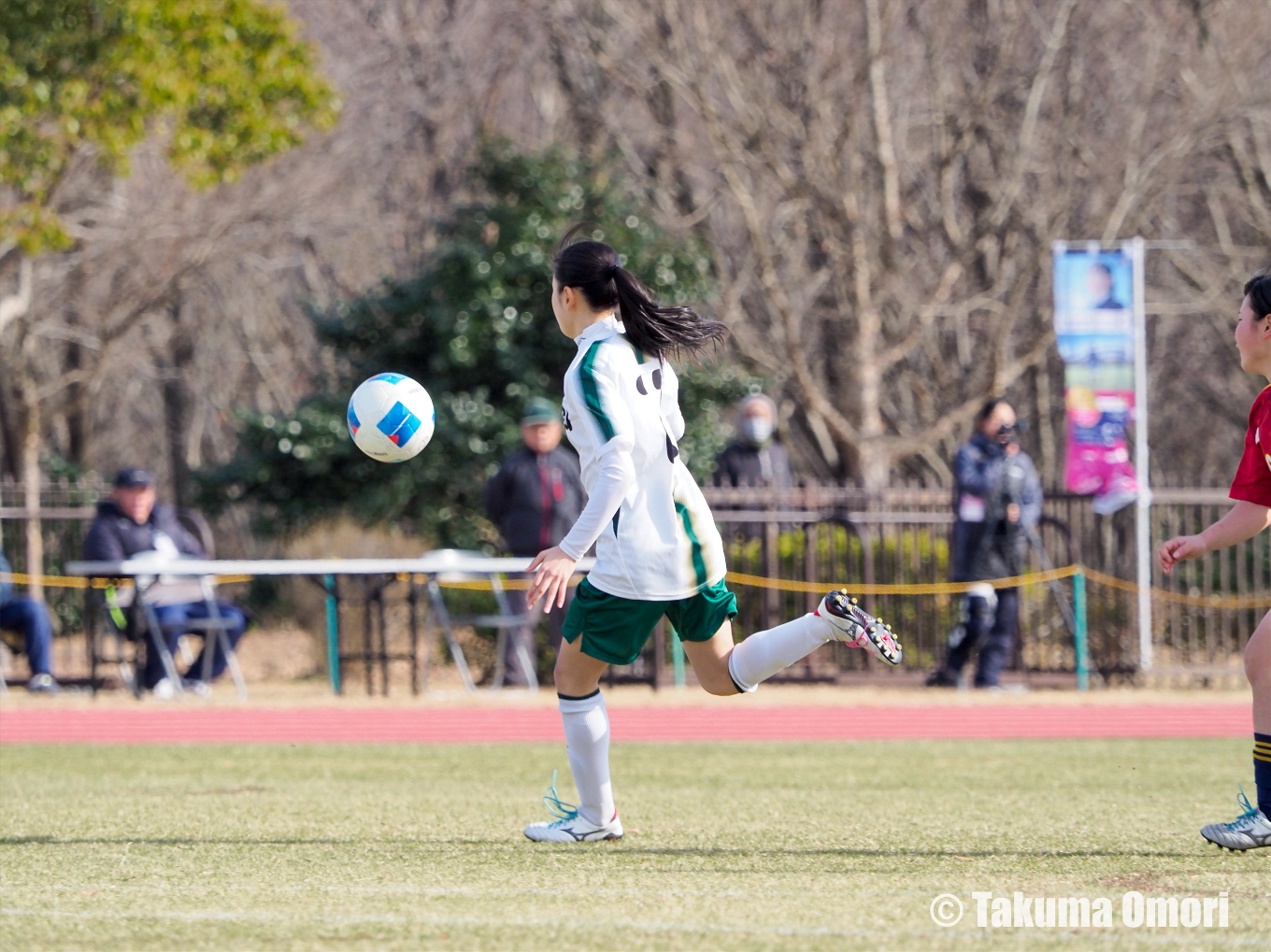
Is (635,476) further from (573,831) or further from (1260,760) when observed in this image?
(1260,760)

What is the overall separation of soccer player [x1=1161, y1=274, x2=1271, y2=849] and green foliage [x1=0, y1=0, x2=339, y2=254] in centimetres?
1209

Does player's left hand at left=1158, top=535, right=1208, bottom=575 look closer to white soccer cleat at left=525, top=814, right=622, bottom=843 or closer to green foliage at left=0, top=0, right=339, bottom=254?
white soccer cleat at left=525, top=814, right=622, bottom=843

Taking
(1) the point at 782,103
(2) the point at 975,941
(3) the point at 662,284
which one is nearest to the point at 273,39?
(3) the point at 662,284

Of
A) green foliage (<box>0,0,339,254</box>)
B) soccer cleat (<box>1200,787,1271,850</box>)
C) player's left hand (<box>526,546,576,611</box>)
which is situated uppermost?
green foliage (<box>0,0,339,254</box>)

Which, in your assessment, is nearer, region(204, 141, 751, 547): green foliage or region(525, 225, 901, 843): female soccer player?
region(525, 225, 901, 843): female soccer player

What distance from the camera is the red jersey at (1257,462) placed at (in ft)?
18.3

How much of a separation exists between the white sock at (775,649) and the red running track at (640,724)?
212 inches

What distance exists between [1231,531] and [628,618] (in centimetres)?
209

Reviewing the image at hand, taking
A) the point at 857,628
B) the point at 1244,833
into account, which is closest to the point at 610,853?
the point at 857,628

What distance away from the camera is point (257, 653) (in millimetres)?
20828

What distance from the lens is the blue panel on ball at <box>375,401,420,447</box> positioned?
21.1ft

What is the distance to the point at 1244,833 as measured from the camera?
213 inches

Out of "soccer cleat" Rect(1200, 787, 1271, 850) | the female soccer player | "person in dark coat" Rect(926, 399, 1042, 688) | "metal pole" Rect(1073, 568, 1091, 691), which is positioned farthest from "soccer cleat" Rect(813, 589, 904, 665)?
"metal pole" Rect(1073, 568, 1091, 691)

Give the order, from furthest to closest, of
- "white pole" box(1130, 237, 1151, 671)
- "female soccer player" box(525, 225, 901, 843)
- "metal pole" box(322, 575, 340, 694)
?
"white pole" box(1130, 237, 1151, 671) < "metal pole" box(322, 575, 340, 694) < "female soccer player" box(525, 225, 901, 843)
